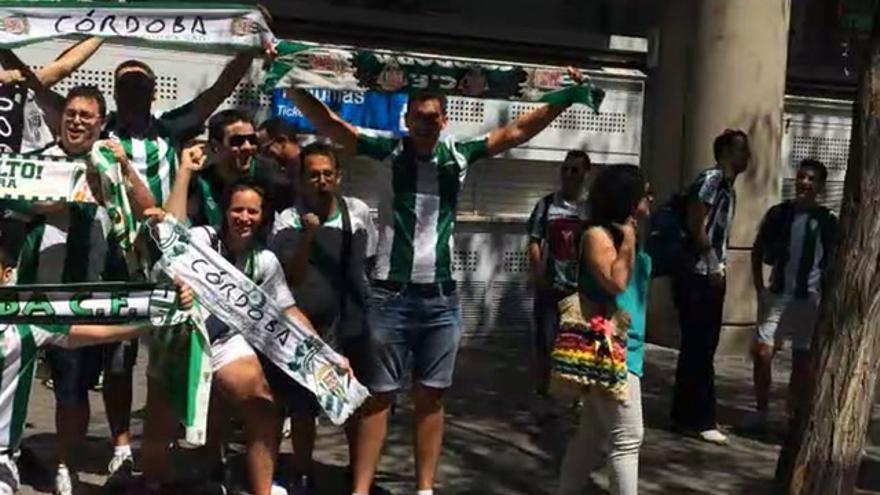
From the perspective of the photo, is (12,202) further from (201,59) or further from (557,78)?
(201,59)

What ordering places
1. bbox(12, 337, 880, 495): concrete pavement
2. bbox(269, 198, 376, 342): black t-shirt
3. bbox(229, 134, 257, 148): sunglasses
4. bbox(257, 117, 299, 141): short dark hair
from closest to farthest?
bbox(229, 134, 257, 148): sunglasses → bbox(269, 198, 376, 342): black t-shirt → bbox(257, 117, 299, 141): short dark hair → bbox(12, 337, 880, 495): concrete pavement

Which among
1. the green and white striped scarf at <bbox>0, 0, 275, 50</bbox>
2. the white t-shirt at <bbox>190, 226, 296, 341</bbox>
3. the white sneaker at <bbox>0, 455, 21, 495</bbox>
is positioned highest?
the green and white striped scarf at <bbox>0, 0, 275, 50</bbox>

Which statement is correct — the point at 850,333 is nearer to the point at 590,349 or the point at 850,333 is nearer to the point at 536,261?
the point at 590,349

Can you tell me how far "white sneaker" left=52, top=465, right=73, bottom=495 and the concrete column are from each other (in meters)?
6.54

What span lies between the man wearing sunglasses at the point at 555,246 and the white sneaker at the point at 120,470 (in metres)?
2.70

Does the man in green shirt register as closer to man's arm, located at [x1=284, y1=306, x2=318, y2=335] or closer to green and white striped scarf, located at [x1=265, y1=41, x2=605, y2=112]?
green and white striped scarf, located at [x1=265, y1=41, x2=605, y2=112]

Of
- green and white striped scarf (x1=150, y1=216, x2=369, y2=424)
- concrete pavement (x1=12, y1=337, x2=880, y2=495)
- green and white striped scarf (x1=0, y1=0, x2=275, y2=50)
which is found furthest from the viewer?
concrete pavement (x1=12, y1=337, x2=880, y2=495)

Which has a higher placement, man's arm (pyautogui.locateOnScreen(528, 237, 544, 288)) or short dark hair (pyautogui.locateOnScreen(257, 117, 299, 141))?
short dark hair (pyautogui.locateOnScreen(257, 117, 299, 141))

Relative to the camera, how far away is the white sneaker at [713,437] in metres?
7.77

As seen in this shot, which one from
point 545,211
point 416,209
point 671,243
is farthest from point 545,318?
point 416,209

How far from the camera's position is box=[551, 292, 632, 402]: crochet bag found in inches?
216

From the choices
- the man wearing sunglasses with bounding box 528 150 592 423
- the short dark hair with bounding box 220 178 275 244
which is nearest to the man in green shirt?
the short dark hair with bounding box 220 178 275 244

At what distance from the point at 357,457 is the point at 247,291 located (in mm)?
1009

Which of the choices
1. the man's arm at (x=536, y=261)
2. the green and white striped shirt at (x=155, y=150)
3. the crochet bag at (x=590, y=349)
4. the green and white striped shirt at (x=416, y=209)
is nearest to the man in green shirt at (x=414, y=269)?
the green and white striped shirt at (x=416, y=209)
